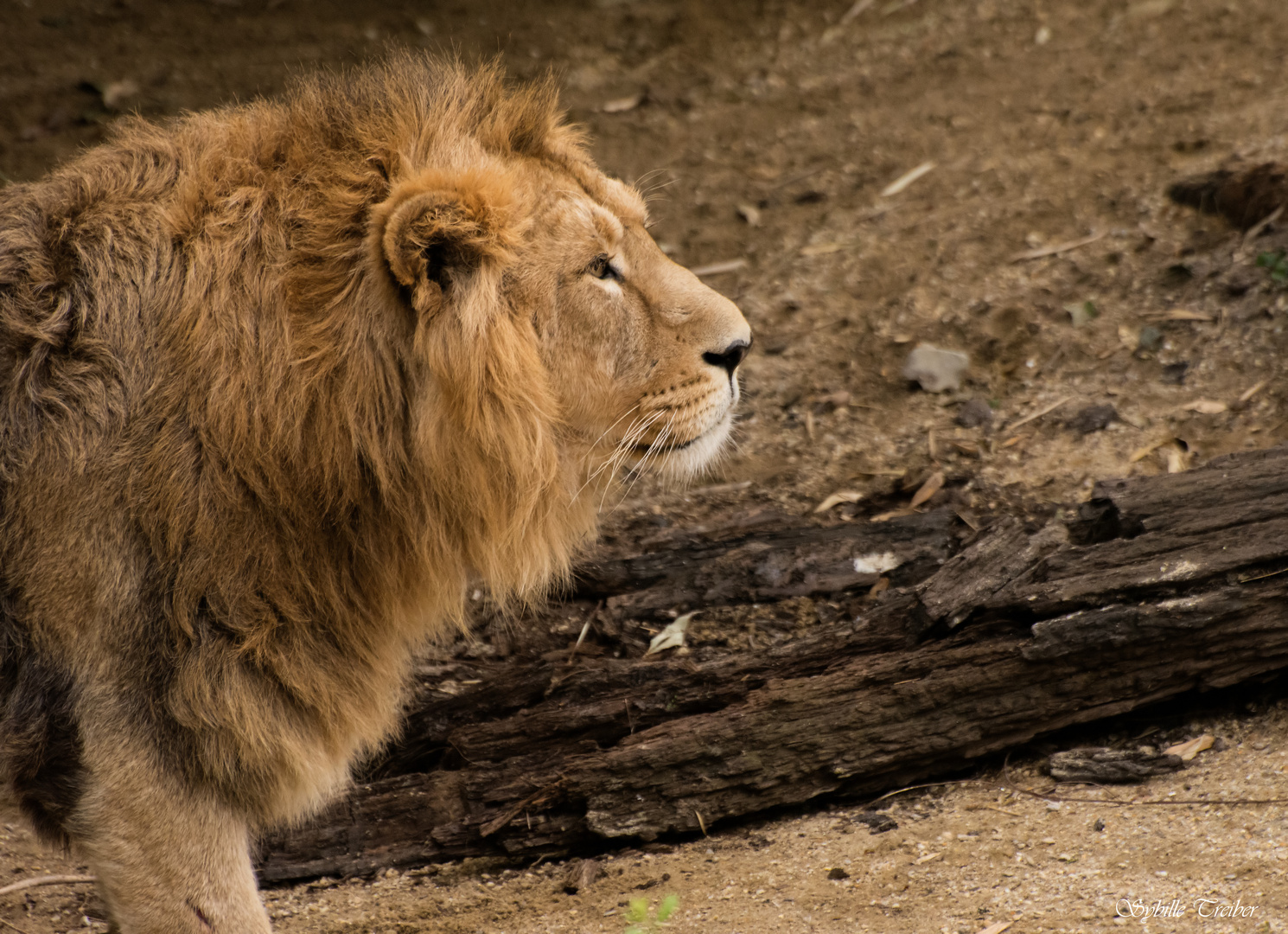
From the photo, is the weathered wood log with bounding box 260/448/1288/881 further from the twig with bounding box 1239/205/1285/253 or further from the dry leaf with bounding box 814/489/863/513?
the twig with bounding box 1239/205/1285/253

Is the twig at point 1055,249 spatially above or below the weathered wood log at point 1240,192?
below

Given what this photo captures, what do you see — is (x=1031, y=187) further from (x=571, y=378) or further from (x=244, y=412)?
(x=244, y=412)

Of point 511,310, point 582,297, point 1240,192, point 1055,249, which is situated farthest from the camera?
point 1055,249

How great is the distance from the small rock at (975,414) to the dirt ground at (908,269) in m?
0.02

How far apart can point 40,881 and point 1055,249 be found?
4624 millimetres

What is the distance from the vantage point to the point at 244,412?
8.22 ft

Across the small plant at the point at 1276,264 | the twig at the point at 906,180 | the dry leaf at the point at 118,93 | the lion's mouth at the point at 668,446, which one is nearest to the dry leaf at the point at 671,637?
the lion's mouth at the point at 668,446

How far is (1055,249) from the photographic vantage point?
5371 mm

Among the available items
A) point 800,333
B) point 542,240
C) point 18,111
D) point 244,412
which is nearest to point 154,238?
point 244,412

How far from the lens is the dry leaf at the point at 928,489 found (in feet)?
13.6

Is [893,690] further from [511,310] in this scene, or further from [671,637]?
[511,310]

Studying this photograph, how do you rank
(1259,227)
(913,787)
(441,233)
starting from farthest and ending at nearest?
(1259,227) < (913,787) < (441,233)

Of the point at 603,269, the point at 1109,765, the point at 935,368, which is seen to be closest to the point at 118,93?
the point at 935,368

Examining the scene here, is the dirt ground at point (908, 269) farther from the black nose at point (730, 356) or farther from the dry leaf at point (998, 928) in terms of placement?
the black nose at point (730, 356)
